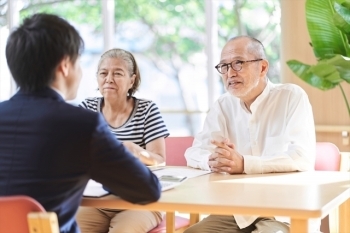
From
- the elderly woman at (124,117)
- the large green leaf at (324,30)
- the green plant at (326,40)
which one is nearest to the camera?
the elderly woman at (124,117)

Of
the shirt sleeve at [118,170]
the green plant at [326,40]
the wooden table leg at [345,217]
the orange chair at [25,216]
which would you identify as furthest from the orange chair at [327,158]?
the orange chair at [25,216]

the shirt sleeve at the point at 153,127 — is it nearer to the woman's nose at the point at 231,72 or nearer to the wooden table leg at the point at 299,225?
the woman's nose at the point at 231,72

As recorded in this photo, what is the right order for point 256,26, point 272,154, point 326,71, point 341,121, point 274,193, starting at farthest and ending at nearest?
point 256,26 < point 341,121 < point 326,71 < point 272,154 < point 274,193

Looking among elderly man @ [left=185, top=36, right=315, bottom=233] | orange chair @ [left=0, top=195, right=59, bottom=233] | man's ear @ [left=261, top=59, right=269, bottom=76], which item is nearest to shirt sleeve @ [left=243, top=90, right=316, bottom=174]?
elderly man @ [left=185, top=36, right=315, bottom=233]

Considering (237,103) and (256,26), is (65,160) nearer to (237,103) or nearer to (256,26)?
(237,103)

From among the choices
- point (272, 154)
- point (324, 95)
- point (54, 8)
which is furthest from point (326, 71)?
point (54, 8)

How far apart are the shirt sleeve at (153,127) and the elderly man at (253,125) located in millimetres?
219

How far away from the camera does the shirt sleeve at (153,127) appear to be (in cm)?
289

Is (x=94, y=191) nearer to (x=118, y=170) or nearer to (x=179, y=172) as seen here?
(x=118, y=170)

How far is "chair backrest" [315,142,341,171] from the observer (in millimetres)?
2717

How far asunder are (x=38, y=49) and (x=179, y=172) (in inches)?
37.7

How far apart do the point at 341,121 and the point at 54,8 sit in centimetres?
284

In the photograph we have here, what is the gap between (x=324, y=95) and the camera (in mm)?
4207

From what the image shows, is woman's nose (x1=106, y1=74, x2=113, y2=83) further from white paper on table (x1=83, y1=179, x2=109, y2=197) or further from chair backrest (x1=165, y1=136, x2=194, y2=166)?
white paper on table (x1=83, y1=179, x2=109, y2=197)
